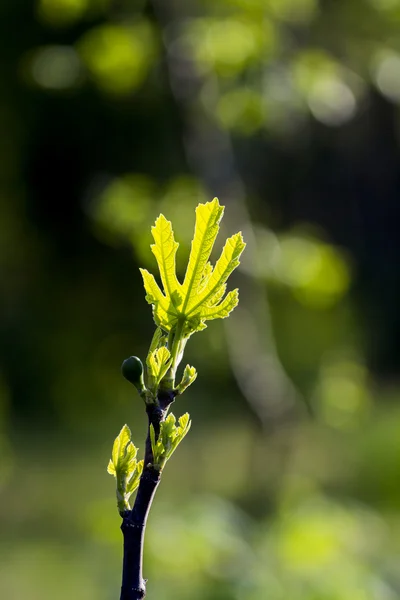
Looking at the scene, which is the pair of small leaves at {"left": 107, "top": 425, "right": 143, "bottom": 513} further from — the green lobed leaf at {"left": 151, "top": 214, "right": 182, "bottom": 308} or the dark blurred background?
the dark blurred background

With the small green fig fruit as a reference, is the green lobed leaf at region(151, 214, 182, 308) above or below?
above

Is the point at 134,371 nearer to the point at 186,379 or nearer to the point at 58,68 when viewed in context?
the point at 186,379

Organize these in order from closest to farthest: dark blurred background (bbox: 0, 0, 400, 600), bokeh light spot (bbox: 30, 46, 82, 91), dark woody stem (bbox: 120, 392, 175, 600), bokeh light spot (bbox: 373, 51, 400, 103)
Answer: dark woody stem (bbox: 120, 392, 175, 600) → dark blurred background (bbox: 0, 0, 400, 600) → bokeh light spot (bbox: 373, 51, 400, 103) → bokeh light spot (bbox: 30, 46, 82, 91)

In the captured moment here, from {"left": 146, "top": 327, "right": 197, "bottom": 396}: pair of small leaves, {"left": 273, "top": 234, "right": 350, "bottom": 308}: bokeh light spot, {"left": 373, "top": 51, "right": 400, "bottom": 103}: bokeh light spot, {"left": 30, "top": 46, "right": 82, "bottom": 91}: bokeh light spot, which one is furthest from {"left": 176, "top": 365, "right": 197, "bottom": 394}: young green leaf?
{"left": 30, "top": 46, "right": 82, "bottom": 91}: bokeh light spot

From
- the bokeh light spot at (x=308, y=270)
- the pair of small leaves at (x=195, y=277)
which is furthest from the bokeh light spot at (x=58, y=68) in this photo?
the pair of small leaves at (x=195, y=277)

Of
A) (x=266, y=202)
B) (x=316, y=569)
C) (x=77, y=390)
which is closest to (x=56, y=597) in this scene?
(x=77, y=390)

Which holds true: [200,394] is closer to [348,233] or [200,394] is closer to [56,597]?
[348,233]

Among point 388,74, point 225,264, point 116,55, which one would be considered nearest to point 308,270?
point 388,74
